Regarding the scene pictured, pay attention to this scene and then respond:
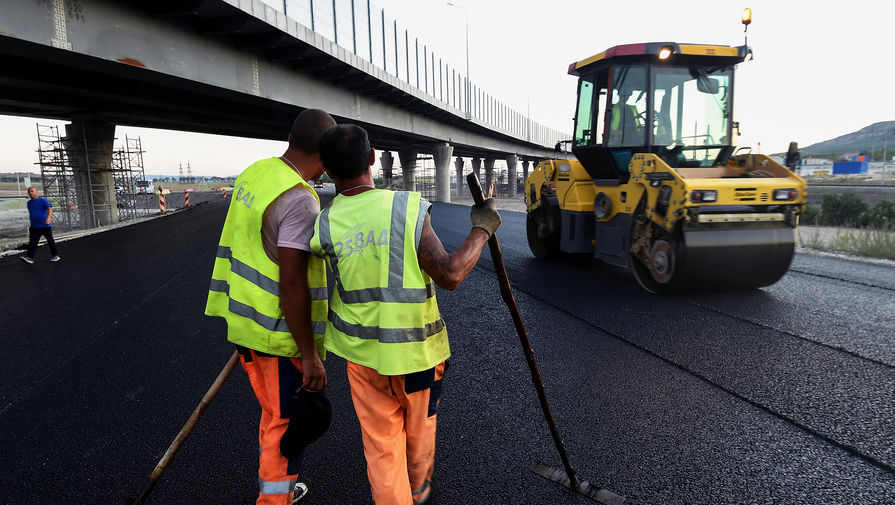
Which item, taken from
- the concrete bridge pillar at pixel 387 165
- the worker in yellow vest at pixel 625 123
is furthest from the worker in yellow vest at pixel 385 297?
the concrete bridge pillar at pixel 387 165

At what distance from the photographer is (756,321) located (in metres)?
5.32

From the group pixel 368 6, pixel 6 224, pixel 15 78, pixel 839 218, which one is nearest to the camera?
pixel 15 78

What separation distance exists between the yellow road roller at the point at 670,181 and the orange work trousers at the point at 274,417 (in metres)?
5.08

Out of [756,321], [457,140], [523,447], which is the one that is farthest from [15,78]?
[457,140]

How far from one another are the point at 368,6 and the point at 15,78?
11449 mm

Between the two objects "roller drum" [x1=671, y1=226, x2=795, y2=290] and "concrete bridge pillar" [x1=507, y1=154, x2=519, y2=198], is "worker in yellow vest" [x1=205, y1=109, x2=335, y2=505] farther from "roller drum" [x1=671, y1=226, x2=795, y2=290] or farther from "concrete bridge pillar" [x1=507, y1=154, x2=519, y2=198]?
"concrete bridge pillar" [x1=507, y1=154, x2=519, y2=198]

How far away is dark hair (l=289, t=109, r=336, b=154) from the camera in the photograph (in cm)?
216

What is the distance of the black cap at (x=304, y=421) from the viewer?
1984 millimetres

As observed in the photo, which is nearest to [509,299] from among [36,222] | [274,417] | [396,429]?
[396,429]

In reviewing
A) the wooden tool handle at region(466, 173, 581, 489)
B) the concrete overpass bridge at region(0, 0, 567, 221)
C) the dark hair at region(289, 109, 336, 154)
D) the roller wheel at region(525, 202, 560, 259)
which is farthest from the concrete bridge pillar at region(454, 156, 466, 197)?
the dark hair at region(289, 109, 336, 154)

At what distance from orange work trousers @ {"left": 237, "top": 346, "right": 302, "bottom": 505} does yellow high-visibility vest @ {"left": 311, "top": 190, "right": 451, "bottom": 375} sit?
38 cm

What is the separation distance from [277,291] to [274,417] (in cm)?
55

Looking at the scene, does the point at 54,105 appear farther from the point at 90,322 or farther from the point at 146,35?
the point at 90,322

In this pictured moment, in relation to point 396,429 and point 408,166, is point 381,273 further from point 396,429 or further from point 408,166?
point 408,166
